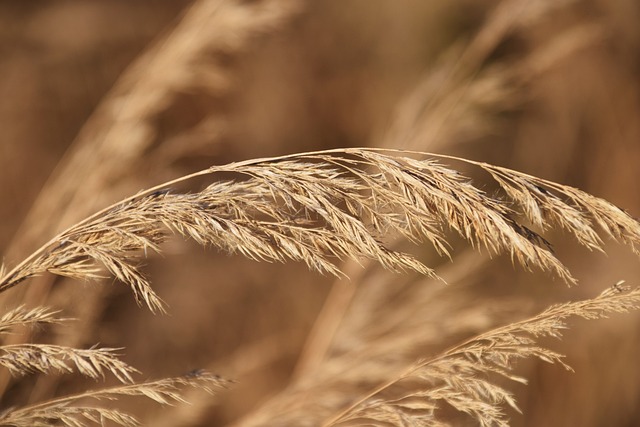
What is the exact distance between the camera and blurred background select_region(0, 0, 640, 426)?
202 centimetres

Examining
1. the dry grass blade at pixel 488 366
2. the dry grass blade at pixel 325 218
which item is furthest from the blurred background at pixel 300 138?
the dry grass blade at pixel 325 218

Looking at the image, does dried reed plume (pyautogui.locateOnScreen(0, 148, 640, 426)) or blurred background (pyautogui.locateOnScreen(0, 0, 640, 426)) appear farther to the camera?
blurred background (pyautogui.locateOnScreen(0, 0, 640, 426))

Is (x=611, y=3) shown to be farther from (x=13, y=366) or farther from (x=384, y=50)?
(x=13, y=366)

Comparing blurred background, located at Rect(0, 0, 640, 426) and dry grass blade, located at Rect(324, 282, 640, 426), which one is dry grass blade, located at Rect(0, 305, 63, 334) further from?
blurred background, located at Rect(0, 0, 640, 426)

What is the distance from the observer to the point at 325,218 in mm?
1050

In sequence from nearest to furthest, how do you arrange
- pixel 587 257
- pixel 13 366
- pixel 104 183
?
pixel 13 366 < pixel 104 183 < pixel 587 257

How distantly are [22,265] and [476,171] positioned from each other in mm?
2995

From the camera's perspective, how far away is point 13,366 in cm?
103

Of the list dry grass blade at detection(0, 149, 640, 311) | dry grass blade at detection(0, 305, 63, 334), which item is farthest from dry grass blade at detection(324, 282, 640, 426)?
dry grass blade at detection(0, 305, 63, 334)

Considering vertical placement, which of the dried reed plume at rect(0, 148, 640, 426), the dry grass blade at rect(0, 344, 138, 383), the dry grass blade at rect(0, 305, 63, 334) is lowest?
the dry grass blade at rect(0, 344, 138, 383)

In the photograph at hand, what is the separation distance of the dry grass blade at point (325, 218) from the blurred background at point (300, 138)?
2.15 feet

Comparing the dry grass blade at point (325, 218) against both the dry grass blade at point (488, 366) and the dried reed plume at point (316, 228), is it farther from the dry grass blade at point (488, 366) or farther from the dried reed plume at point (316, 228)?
the dry grass blade at point (488, 366)

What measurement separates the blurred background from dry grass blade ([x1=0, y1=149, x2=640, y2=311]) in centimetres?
65

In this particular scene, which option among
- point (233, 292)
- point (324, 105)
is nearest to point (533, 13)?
point (233, 292)
